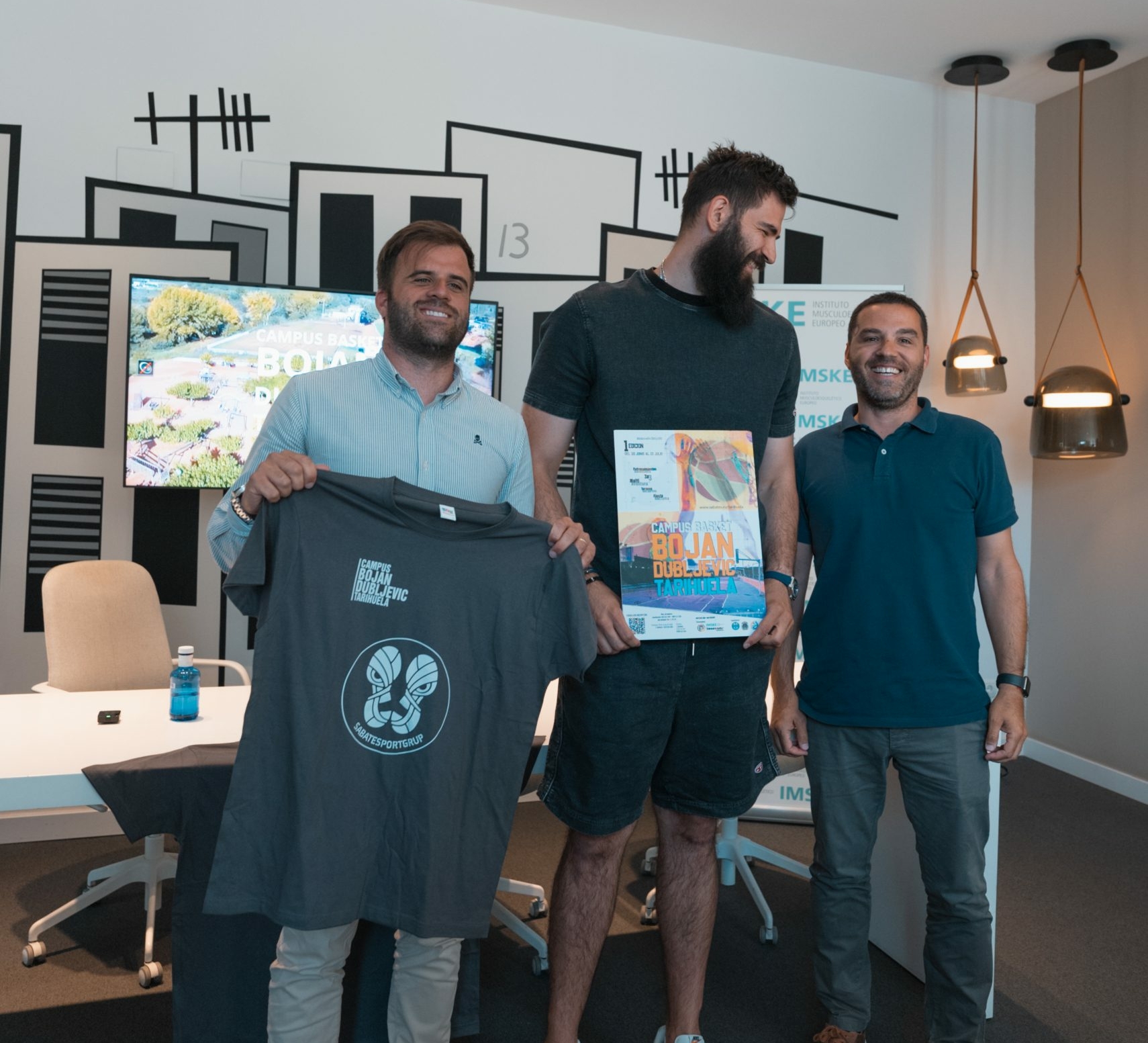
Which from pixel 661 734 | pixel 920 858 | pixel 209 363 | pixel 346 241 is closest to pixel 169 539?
pixel 209 363

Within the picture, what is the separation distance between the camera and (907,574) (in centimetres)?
212

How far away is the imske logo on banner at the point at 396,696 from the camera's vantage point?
1.68m

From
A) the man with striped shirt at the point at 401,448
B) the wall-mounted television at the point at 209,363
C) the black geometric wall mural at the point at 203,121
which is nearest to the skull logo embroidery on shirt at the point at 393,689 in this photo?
the man with striped shirt at the point at 401,448

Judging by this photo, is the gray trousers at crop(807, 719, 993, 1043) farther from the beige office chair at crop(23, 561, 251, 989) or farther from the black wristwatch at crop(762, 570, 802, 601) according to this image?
the beige office chair at crop(23, 561, 251, 989)

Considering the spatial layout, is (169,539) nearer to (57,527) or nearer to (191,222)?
(57,527)

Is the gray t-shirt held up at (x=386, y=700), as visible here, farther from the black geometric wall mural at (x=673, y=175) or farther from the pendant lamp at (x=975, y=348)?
the pendant lamp at (x=975, y=348)

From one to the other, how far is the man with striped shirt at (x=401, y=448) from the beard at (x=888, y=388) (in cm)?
77

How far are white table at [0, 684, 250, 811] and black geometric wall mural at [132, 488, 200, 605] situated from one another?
1.29 meters

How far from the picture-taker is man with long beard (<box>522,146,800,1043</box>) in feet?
6.35

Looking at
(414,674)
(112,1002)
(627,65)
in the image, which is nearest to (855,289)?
(627,65)

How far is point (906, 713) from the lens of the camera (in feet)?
6.83

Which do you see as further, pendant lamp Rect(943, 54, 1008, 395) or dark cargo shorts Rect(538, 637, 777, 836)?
pendant lamp Rect(943, 54, 1008, 395)

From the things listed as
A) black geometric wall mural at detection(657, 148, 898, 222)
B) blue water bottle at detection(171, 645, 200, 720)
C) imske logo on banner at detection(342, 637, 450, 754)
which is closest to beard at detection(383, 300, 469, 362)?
imske logo on banner at detection(342, 637, 450, 754)

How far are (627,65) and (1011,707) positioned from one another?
3.59m
